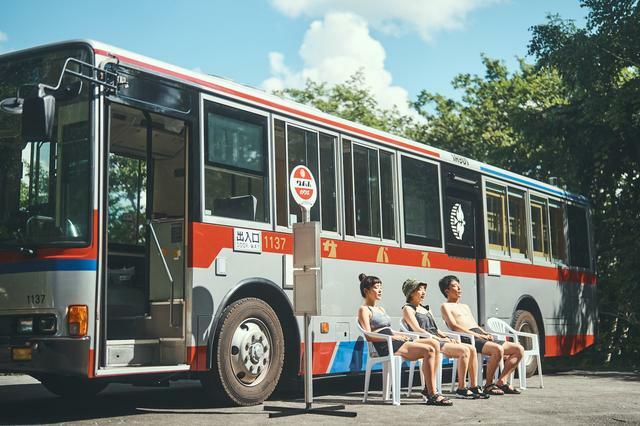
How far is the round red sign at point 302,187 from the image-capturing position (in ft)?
29.2

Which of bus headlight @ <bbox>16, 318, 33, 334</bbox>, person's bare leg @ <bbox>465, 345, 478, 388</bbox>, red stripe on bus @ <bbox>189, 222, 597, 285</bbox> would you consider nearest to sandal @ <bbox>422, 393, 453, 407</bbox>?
person's bare leg @ <bbox>465, 345, 478, 388</bbox>

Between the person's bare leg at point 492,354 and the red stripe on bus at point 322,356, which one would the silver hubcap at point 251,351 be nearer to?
the red stripe on bus at point 322,356

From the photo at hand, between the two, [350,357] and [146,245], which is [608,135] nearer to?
[350,357]

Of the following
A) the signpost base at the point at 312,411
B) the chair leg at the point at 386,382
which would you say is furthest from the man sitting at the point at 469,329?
the signpost base at the point at 312,411

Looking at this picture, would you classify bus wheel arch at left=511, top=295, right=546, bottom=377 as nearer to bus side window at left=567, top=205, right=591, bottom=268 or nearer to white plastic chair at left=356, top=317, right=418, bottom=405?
bus side window at left=567, top=205, right=591, bottom=268

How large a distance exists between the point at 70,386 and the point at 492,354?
5.23 meters

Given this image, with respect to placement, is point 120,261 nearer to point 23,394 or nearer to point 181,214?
point 181,214

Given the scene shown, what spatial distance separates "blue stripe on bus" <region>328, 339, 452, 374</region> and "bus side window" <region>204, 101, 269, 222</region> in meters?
2.04

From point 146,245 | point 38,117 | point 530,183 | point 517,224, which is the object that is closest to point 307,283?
point 146,245

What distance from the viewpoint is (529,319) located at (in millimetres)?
14938

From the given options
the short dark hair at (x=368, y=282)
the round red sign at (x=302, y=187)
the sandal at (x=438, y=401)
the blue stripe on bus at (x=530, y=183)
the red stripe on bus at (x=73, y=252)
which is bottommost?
the sandal at (x=438, y=401)

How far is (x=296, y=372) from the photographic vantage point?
9.82 m

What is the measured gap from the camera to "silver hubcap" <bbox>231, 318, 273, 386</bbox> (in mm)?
9031

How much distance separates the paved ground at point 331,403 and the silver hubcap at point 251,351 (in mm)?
342
